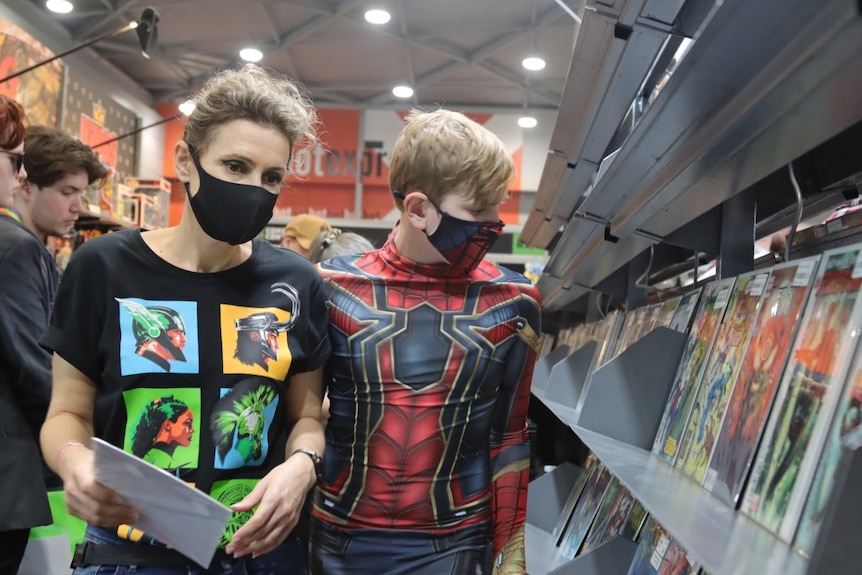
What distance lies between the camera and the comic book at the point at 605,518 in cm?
207

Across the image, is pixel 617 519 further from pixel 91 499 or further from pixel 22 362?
pixel 22 362

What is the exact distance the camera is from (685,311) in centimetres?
171

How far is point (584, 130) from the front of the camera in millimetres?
2025

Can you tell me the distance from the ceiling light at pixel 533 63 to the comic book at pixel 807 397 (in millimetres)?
8284

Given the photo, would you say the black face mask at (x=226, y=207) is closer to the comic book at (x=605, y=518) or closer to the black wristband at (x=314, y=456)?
the black wristband at (x=314, y=456)

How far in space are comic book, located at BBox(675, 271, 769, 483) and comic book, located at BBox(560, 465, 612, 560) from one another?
0.89m

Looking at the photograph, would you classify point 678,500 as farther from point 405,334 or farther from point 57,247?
point 57,247

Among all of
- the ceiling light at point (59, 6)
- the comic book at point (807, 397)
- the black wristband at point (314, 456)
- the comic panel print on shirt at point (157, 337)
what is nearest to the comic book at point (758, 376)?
the comic book at point (807, 397)

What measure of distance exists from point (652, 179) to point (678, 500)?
0.59 metres

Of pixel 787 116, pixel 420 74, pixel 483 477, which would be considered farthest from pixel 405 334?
pixel 420 74

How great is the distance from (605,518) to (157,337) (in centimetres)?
142

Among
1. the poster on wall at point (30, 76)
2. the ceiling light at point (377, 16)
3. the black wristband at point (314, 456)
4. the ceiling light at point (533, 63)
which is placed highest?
the ceiling light at point (533, 63)

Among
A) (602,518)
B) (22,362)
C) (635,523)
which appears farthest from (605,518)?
(22,362)

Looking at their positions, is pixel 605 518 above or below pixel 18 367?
below
